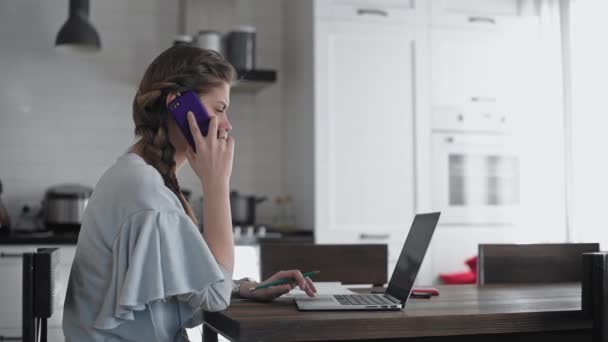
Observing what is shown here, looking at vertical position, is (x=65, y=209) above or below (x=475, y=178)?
below

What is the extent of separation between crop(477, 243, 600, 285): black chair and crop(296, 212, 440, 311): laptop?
2.06 feet

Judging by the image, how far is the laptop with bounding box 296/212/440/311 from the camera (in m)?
1.55

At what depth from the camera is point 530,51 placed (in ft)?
13.5

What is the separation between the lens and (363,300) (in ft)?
5.34

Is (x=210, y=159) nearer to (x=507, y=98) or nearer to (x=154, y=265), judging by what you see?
(x=154, y=265)

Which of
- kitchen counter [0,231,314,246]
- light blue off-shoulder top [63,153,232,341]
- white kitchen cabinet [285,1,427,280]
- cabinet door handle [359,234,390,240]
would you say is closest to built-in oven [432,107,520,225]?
white kitchen cabinet [285,1,427,280]

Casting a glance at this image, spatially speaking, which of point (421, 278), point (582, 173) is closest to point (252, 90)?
point (421, 278)

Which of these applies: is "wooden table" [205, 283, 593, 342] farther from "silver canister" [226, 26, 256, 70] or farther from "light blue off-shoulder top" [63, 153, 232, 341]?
"silver canister" [226, 26, 256, 70]

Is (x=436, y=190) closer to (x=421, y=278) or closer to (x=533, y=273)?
(x=421, y=278)

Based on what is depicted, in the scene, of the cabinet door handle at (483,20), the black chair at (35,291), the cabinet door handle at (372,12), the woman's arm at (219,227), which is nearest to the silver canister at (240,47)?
the cabinet door handle at (372,12)

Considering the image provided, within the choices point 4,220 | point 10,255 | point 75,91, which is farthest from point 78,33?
point 10,255

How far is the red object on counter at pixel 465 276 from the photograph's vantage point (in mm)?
3701

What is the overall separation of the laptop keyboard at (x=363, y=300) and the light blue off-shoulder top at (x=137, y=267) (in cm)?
30

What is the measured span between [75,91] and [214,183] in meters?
2.88
